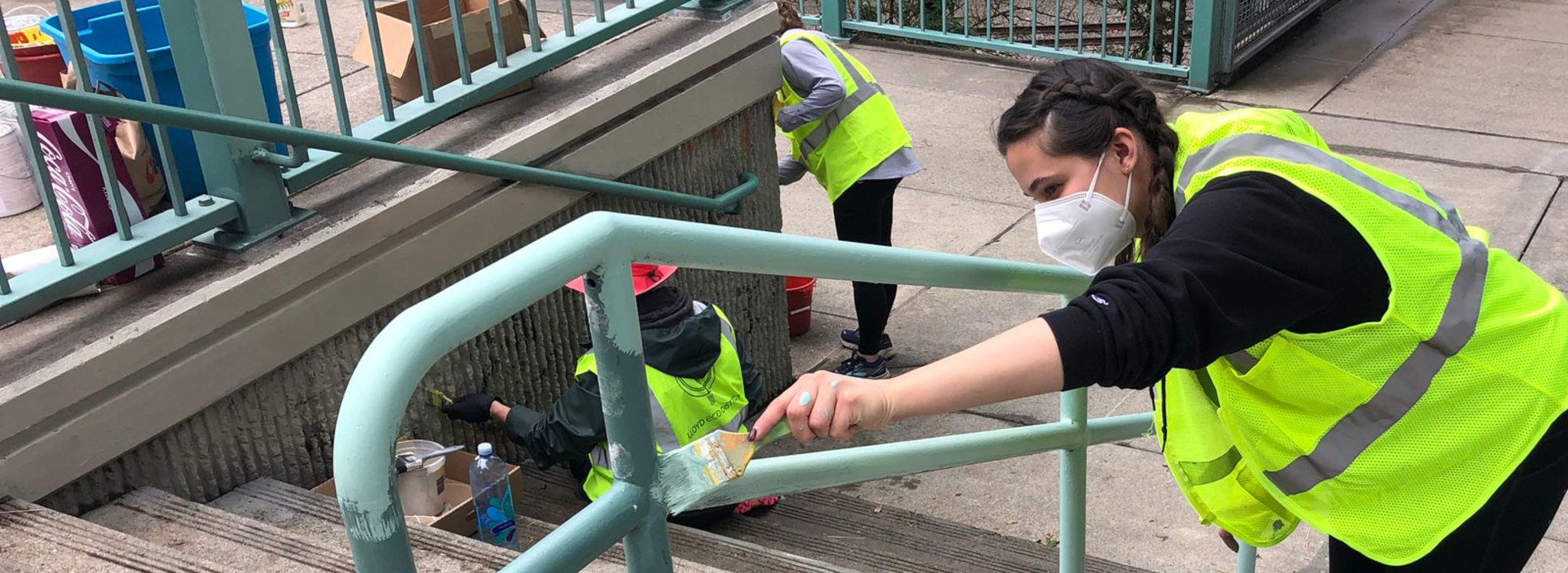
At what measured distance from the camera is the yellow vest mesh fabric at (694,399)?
360 cm

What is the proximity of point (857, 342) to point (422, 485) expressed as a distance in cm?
239

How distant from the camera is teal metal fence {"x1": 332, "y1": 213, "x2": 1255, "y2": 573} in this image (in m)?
1.08

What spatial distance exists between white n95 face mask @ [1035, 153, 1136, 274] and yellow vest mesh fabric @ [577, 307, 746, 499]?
1.44 m

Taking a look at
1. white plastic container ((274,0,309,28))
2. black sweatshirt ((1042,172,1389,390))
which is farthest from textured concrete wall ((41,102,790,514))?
white plastic container ((274,0,309,28))

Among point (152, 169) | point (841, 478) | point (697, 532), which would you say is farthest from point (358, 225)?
point (841, 478)

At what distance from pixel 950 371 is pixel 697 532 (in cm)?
202

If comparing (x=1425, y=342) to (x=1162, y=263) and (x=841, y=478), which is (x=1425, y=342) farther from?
(x=841, y=478)

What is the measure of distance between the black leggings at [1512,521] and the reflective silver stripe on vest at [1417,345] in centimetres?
25

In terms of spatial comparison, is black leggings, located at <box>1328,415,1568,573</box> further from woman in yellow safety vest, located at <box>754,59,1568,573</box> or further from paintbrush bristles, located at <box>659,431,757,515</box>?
paintbrush bristles, located at <box>659,431,757,515</box>

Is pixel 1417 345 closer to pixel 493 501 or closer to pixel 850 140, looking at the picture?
pixel 493 501

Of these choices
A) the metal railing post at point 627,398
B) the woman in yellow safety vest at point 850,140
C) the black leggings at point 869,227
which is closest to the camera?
the metal railing post at point 627,398

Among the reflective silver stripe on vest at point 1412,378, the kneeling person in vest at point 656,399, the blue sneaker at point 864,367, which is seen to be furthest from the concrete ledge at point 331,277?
the reflective silver stripe on vest at point 1412,378

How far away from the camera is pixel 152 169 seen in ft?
10.4

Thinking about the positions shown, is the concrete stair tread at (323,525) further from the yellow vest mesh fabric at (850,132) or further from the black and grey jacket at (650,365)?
the yellow vest mesh fabric at (850,132)
